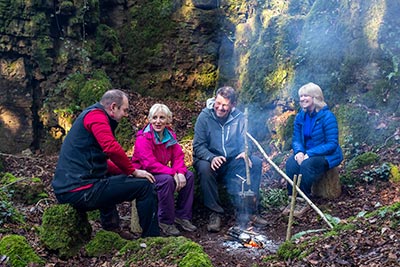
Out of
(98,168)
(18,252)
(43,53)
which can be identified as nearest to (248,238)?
(98,168)

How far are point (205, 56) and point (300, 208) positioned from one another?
7.11 meters

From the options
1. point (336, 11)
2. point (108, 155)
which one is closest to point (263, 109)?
point (336, 11)

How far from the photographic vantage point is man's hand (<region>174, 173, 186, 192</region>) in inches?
230

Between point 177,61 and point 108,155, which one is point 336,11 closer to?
point 177,61

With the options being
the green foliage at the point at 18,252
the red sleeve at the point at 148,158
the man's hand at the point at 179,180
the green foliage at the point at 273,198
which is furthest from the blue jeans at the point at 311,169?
the green foliage at the point at 18,252

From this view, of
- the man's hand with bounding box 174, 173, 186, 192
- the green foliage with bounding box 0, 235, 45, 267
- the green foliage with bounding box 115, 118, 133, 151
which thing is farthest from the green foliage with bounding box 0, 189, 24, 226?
the green foliage with bounding box 115, 118, 133, 151

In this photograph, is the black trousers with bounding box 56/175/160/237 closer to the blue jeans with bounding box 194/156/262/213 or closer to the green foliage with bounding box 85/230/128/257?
the green foliage with bounding box 85/230/128/257

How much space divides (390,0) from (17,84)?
8.54 meters

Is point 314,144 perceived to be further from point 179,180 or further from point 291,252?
point 291,252

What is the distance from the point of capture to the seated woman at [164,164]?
5773mm

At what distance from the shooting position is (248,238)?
5.65 meters

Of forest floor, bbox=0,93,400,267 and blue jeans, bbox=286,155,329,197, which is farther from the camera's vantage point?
blue jeans, bbox=286,155,329,197

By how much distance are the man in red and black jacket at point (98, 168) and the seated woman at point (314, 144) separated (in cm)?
236

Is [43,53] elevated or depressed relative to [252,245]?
elevated
